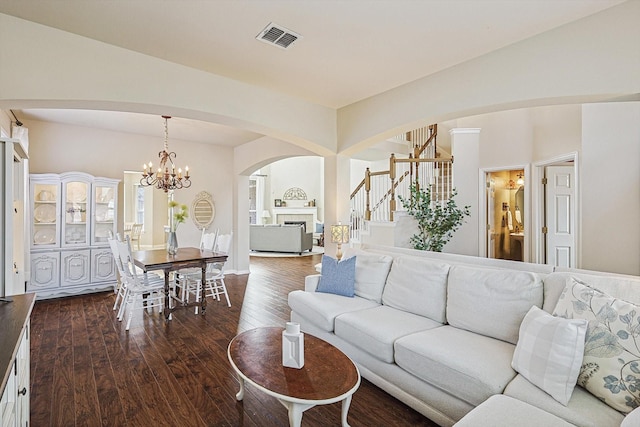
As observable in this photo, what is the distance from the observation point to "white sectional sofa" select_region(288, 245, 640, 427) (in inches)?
63.5

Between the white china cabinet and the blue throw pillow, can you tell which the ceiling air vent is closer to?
the blue throw pillow

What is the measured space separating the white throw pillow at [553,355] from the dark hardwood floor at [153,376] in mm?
802

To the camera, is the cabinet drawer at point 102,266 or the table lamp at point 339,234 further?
the cabinet drawer at point 102,266

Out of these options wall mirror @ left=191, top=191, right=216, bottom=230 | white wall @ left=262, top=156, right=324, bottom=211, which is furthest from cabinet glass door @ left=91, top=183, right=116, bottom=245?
white wall @ left=262, top=156, right=324, bottom=211

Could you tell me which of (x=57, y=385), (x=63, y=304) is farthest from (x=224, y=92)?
(x=63, y=304)

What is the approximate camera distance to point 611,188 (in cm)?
374

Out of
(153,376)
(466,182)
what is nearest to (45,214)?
(153,376)

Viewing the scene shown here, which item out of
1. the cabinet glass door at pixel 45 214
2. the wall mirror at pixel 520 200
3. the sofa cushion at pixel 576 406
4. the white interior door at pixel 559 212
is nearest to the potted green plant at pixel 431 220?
the white interior door at pixel 559 212

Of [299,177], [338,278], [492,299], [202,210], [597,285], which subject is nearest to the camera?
[597,285]

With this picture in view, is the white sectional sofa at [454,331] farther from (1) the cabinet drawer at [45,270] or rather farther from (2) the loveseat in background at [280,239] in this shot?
(2) the loveseat in background at [280,239]

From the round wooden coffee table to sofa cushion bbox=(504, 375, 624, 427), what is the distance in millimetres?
853

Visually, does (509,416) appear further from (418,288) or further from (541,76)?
(541,76)

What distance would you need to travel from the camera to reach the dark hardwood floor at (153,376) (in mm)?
2227

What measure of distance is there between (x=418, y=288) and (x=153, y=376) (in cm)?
238
